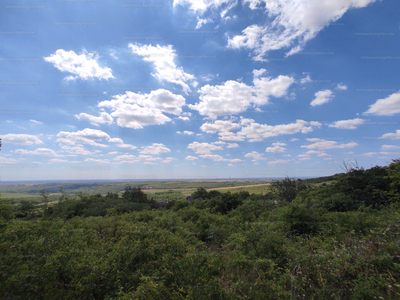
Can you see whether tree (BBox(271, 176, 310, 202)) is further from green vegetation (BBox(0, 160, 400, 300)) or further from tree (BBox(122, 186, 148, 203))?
tree (BBox(122, 186, 148, 203))

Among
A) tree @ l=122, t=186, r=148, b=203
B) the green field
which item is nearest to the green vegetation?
the green field

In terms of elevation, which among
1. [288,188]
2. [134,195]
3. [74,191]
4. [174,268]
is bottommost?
[134,195]

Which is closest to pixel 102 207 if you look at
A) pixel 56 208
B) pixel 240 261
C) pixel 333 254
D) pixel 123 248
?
pixel 56 208

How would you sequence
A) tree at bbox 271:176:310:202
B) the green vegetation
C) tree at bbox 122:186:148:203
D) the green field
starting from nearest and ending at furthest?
the green vegetation → the green field → tree at bbox 271:176:310:202 → tree at bbox 122:186:148:203

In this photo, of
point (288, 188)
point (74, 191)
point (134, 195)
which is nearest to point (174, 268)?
point (288, 188)

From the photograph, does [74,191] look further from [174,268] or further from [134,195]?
[174,268]

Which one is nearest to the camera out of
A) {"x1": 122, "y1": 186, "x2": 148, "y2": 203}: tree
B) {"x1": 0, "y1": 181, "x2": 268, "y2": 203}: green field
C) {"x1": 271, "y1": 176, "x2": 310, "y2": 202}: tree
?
{"x1": 0, "y1": 181, "x2": 268, "y2": 203}: green field

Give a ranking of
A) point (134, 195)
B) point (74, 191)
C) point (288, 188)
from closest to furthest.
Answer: point (288, 188), point (74, 191), point (134, 195)

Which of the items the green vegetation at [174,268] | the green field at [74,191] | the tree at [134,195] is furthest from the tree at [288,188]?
the tree at [134,195]

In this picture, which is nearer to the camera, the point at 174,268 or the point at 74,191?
the point at 174,268

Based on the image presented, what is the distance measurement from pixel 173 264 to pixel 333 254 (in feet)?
12.6

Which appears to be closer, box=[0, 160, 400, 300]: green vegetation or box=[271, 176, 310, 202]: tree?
box=[0, 160, 400, 300]: green vegetation

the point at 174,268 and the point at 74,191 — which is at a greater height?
the point at 174,268

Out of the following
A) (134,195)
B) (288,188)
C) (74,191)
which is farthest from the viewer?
(134,195)
